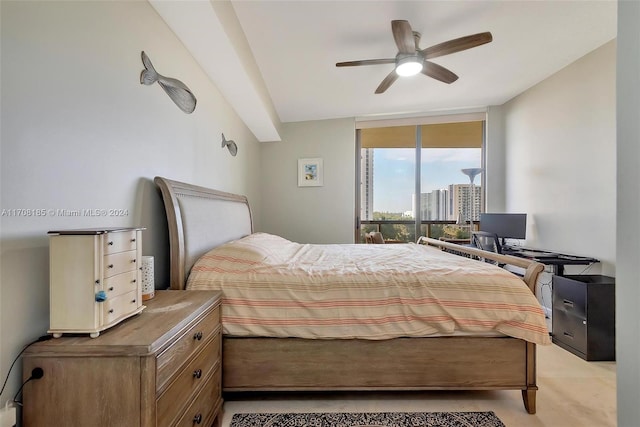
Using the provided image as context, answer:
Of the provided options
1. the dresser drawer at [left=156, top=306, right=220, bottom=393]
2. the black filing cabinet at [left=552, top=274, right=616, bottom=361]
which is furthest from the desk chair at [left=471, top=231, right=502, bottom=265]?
the dresser drawer at [left=156, top=306, right=220, bottom=393]

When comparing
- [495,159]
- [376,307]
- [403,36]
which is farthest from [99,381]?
[495,159]

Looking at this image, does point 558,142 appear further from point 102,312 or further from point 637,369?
point 102,312

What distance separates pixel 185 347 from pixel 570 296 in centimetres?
299

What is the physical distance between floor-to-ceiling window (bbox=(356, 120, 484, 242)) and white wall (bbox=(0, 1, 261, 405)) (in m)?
3.54

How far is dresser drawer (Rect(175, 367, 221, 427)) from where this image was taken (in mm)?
1085

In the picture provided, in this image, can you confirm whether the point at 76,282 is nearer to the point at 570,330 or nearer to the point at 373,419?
the point at 373,419

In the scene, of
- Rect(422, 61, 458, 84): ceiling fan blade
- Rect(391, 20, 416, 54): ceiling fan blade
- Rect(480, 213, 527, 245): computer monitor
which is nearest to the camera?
Rect(391, 20, 416, 54): ceiling fan blade

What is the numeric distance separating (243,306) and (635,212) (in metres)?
1.57

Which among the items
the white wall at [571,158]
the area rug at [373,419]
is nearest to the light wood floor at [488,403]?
the area rug at [373,419]

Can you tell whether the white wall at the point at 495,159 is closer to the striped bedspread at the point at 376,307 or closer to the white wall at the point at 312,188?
the white wall at the point at 312,188

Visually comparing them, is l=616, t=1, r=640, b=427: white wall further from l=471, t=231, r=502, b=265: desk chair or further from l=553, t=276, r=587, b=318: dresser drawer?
l=471, t=231, r=502, b=265: desk chair

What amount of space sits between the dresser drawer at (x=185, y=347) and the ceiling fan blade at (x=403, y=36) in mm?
2191

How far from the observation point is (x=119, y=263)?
98cm

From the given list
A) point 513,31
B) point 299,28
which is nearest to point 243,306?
point 299,28
